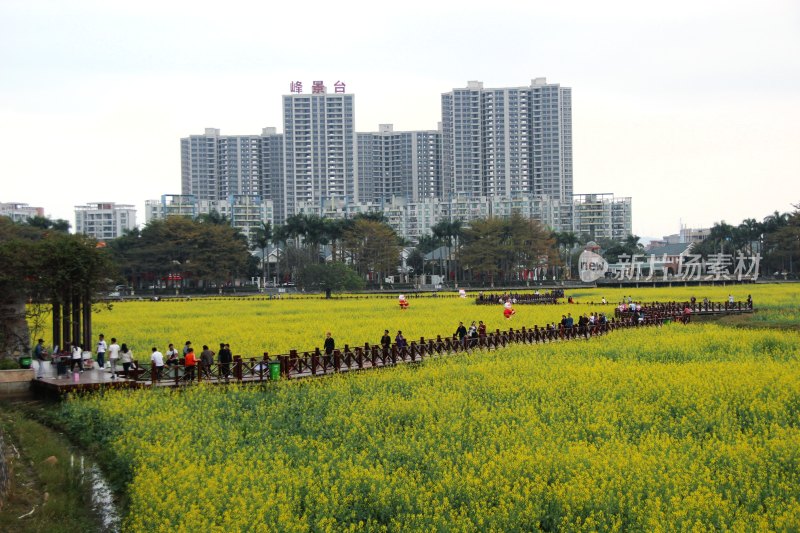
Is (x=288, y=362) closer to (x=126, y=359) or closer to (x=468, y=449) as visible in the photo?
(x=126, y=359)

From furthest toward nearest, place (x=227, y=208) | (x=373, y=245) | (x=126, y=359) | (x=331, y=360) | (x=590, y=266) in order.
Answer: (x=227, y=208) → (x=373, y=245) → (x=590, y=266) → (x=331, y=360) → (x=126, y=359)

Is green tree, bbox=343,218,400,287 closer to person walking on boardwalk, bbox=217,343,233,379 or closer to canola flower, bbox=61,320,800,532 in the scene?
canola flower, bbox=61,320,800,532

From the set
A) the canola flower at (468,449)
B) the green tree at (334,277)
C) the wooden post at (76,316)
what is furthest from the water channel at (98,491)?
the green tree at (334,277)

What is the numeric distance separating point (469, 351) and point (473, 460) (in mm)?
17251

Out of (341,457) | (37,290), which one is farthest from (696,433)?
(37,290)

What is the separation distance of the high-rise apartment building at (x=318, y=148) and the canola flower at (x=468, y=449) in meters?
170

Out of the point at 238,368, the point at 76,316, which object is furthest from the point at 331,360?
the point at 76,316

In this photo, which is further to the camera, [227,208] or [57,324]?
[227,208]

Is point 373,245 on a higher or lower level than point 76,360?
higher

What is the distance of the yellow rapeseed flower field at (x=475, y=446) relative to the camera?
519 inches

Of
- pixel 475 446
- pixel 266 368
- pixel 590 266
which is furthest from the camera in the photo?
pixel 590 266

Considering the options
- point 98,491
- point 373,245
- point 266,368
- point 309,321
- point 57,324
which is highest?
point 373,245

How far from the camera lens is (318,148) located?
194 metres

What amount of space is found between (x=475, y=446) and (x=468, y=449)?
18 cm
